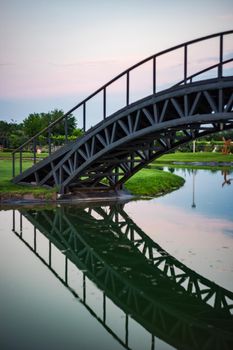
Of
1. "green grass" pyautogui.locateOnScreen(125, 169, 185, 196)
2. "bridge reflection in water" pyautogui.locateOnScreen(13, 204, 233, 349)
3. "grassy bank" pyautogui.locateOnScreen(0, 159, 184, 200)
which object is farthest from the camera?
"green grass" pyautogui.locateOnScreen(125, 169, 185, 196)

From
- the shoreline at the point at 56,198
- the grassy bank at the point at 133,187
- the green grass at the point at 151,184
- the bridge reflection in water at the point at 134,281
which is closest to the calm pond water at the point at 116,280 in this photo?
the bridge reflection in water at the point at 134,281

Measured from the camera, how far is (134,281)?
16.2 meters

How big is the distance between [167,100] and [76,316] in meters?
13.7

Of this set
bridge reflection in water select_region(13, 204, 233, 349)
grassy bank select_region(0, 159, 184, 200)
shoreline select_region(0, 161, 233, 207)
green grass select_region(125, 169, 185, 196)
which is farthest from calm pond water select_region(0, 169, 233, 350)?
green grass select_region(125, 169, 185, 196)

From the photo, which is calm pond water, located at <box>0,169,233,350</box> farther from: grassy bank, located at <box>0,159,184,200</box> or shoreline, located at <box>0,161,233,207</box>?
grassy bank, located at <box>0,159,184,200</box>

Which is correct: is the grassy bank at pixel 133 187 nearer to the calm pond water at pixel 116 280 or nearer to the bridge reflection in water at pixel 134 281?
the calm pond water at pixel 116 280

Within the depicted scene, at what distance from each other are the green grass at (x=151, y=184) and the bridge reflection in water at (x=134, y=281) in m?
12.1

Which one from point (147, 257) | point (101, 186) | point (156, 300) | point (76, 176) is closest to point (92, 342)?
point (156, 300)

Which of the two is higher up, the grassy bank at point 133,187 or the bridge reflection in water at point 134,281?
the grassy bank at point 133,187

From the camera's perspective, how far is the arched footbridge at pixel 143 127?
21875mm

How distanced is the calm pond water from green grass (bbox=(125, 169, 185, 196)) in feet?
33.2

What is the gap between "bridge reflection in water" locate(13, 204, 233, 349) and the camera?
12.3 m

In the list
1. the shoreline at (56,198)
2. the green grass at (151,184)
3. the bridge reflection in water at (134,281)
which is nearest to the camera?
the bridge reflection in water at (134,281)

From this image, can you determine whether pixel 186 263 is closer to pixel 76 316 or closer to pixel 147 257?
pixel 147 257
